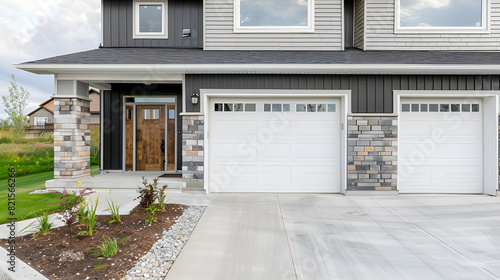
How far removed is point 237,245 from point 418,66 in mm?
5145

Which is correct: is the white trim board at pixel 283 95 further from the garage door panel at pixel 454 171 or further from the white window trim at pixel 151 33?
the white window trim at pixel 151 33

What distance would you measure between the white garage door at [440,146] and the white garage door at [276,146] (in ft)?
5.34

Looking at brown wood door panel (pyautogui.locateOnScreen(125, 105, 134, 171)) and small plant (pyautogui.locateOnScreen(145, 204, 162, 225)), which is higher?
brown wood door panel (pyautogui.locateOnScreen(125, 105, 134, 171))

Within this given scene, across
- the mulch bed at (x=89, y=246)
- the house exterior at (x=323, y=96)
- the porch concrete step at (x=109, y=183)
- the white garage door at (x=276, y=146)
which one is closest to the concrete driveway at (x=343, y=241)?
the mulch bed at (x=89, y=246)

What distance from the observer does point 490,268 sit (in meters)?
3.10

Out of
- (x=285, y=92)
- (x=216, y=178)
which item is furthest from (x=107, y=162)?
→ (x=285, y=92)

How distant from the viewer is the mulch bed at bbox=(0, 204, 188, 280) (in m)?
2.86

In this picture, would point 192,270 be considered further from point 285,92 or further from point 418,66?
Answer: point 418,66

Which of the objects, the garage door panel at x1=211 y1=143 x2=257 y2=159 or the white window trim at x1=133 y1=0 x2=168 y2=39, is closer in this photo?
the garage door panel at x1=211 y1=143 x2=257 y2=159

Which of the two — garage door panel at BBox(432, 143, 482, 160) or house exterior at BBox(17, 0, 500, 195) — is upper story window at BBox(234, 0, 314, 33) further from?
garage door panel at BBox(432, 143, 482, 160)

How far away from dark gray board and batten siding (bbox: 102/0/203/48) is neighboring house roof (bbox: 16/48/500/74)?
1242 millimetres

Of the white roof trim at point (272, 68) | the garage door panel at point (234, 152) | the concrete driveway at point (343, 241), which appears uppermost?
the white roof trim at point (272, 68)

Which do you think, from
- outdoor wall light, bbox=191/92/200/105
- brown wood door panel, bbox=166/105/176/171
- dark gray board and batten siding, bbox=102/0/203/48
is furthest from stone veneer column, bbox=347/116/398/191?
brown wood door panel, bbox=166/105/176/171

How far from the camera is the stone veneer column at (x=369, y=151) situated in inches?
255
